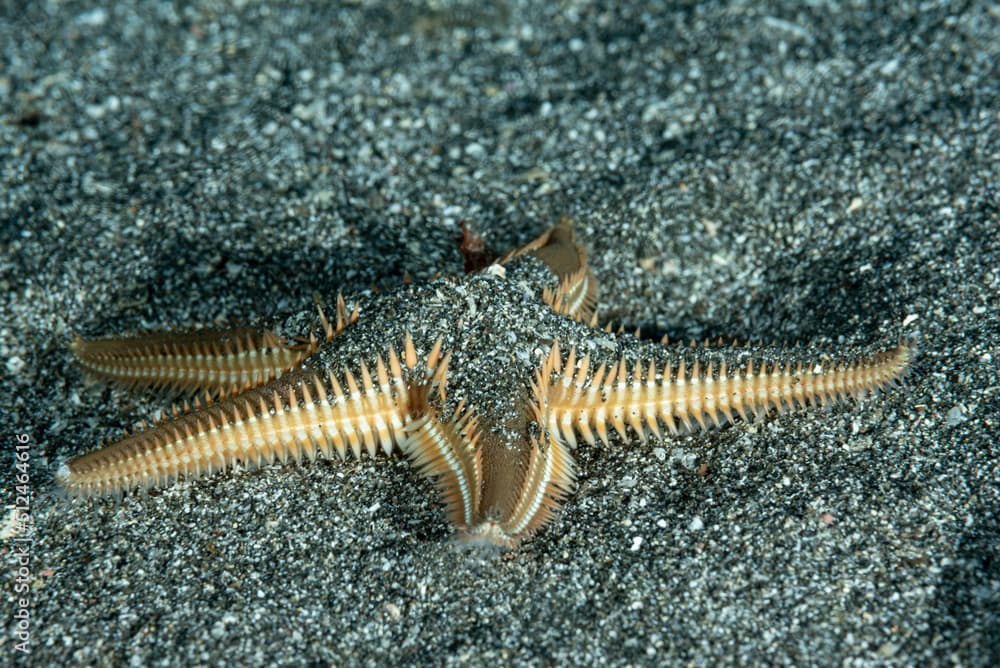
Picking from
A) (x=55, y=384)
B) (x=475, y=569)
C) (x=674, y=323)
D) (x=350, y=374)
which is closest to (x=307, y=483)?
(x=350, y=374)

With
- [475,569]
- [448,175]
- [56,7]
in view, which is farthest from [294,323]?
[56,7]

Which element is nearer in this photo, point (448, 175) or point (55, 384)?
point (55, 384)

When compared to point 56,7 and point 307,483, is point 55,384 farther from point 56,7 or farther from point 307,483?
point 56,7

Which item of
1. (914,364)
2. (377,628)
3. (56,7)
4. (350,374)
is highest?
(56,7)

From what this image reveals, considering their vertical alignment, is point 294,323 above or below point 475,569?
above

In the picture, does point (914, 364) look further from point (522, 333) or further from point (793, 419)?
point (522, 333)

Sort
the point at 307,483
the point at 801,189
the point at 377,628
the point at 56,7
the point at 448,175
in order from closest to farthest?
1. the point at 377,628
2. the point at 307,483
3. the point at 801,189
4. the point at 448,175
5. the point at 56,7

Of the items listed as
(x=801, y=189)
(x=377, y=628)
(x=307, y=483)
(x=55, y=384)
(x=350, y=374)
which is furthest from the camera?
(x=801, y=189)
